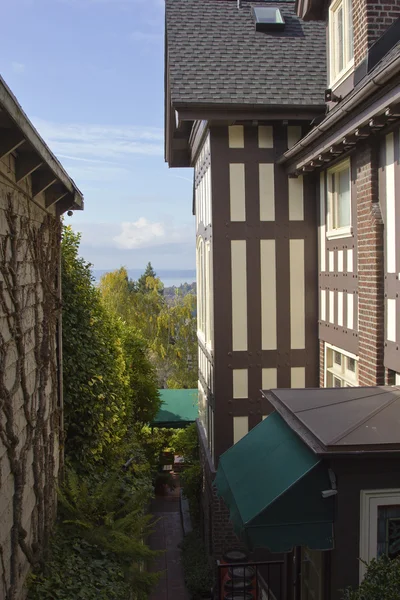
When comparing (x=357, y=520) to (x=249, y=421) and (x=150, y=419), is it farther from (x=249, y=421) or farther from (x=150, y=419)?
(x=150, y=419)

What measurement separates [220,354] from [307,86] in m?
5.38

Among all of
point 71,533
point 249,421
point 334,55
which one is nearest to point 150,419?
point 249,421

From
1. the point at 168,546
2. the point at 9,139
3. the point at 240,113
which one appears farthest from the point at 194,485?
the point at 9,139

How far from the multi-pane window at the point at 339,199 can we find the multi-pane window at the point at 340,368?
7.04 ft

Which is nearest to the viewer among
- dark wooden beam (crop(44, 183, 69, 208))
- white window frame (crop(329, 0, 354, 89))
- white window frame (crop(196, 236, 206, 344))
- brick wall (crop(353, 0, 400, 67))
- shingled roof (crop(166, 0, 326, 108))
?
dark wooden beam (crop(44, 183, 69, 208))

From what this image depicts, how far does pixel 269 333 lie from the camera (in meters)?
11.7

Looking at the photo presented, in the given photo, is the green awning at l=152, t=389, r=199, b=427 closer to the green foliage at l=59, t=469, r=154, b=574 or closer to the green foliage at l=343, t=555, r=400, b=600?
the green foliage at l=59, t=469, r=154, b=574

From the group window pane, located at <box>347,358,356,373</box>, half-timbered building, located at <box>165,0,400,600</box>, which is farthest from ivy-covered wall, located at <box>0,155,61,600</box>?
window pane, located at <box>347,358,356,373</box>

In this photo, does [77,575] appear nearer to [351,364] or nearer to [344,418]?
[344,418]

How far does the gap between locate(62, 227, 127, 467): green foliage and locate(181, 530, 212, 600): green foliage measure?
3.43 meters

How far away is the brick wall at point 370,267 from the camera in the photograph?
26.8ft

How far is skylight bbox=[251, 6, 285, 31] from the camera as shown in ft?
42.3

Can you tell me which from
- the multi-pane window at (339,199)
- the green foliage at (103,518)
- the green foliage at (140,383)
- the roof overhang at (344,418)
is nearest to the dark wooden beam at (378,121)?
the multi-pane window at (339,199)

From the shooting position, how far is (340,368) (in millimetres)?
10680
